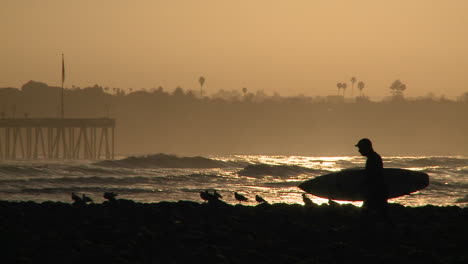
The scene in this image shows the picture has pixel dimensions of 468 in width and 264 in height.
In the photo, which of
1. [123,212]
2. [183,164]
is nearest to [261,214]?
[123,212]

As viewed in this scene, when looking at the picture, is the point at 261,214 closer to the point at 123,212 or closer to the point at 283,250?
the point at 123,212

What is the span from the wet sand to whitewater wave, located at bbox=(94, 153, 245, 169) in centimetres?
6071

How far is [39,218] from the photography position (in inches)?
672

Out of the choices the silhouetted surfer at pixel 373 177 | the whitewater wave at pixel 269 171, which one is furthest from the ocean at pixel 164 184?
the silhouetted surfer at pixel 373 177

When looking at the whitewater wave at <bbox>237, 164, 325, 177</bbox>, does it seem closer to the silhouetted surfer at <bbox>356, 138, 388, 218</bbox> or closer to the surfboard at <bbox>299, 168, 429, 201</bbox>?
the surfboard at <bbox>299, 168, 429, 201</bbox>

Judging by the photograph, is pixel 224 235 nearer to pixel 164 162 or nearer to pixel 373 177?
pixel 373 177

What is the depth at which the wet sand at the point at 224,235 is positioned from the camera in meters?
12.5

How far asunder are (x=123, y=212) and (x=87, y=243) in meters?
5.09

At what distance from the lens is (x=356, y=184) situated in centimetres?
1725

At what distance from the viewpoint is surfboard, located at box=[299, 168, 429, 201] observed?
17250 mm

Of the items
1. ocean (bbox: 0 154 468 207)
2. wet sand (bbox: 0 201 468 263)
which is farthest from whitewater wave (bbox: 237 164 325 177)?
wet sand (bbox: 0 201 468 263)

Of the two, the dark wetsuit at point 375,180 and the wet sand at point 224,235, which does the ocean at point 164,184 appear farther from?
the dark wetsuit at point 375,180

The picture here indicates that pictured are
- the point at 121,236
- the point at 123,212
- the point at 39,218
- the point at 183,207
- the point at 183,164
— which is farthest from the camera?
the point at 183,164

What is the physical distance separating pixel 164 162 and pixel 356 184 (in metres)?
71.5
